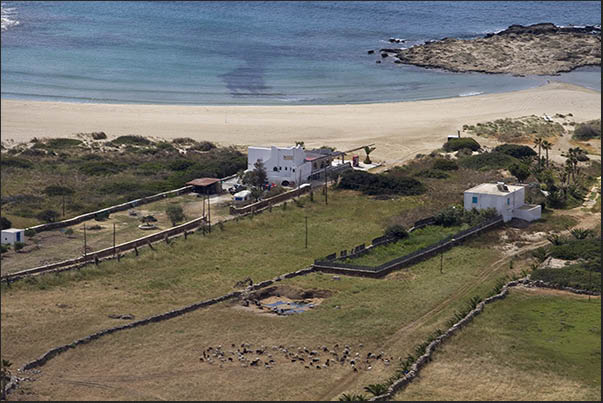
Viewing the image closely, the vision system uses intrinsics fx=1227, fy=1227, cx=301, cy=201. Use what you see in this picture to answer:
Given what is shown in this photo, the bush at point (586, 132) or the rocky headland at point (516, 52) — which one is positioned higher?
the rocky headland at point (516, 52)

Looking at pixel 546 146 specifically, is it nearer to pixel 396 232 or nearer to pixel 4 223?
pixel 396 232

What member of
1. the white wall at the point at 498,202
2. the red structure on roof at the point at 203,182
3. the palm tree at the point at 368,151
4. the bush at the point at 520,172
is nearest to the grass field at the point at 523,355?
the white wall at the point at 498,202

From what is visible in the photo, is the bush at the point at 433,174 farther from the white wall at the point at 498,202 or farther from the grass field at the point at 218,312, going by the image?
the grass field at the point at 218,312

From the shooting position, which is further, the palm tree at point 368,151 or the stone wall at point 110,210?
the palm tree at point 368,151

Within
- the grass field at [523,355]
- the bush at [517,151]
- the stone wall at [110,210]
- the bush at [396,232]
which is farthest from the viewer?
the bush at [517,151]

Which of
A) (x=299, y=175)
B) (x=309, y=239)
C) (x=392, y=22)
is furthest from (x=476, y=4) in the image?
(x=309, y=239)

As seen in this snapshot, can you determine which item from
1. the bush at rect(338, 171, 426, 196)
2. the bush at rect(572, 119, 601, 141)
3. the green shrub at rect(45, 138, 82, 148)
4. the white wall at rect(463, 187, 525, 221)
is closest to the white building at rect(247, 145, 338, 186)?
the bush at rect(338, 171, 426, 196)

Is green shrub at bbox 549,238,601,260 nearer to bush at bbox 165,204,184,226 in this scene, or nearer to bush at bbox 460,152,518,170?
bush at bbox 460,152,518,170

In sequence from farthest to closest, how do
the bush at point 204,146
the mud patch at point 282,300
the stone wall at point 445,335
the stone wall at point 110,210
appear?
the bush at point 204,146 → the stone wall at point 110,210 → the mud patch at point 282,300 → the stone wall at point 445,335

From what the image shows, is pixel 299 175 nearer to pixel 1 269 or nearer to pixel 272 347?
pixel 1 269
